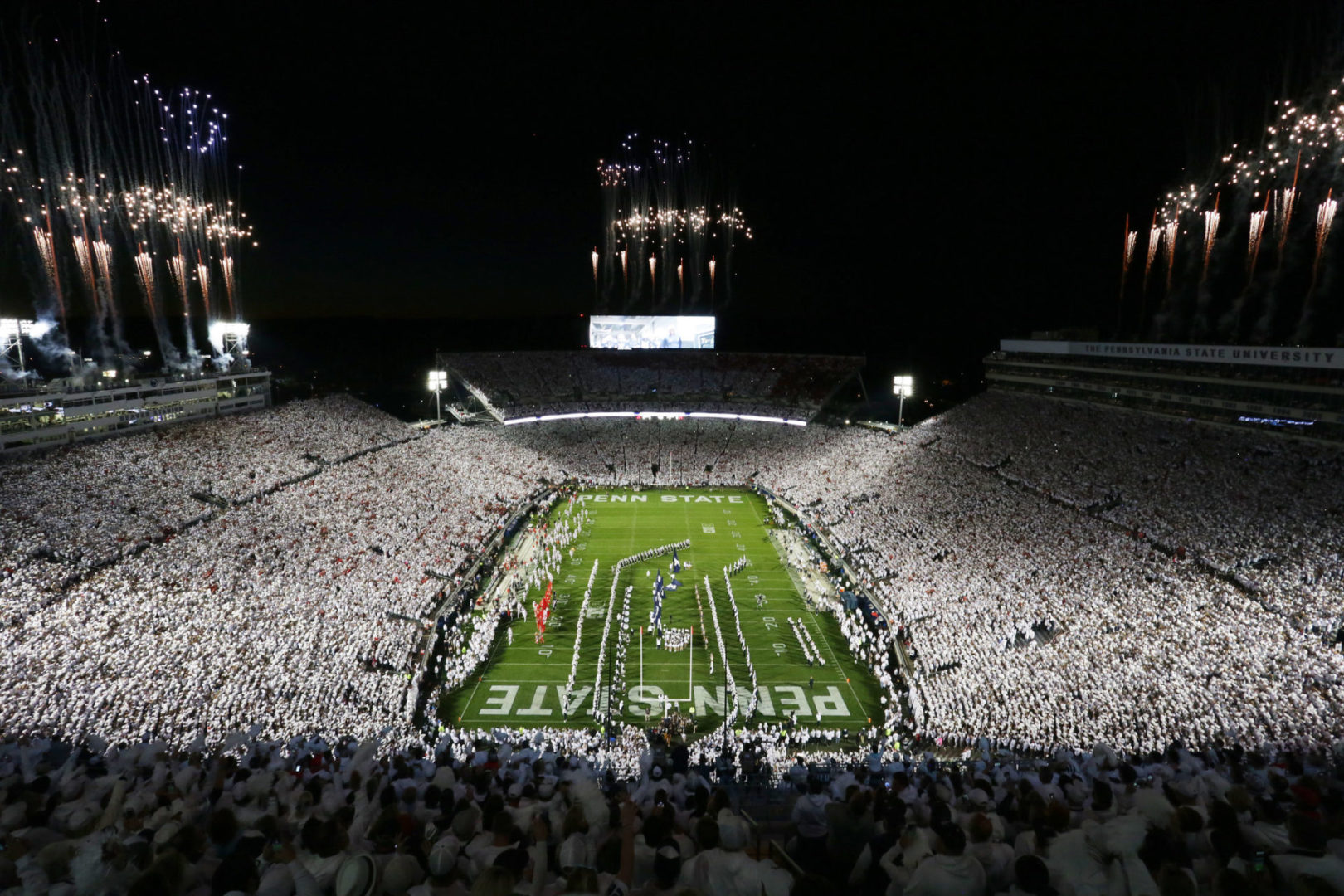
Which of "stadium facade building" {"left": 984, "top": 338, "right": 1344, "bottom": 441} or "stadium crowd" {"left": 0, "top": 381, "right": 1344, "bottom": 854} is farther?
"stadium facade building" {"left": 984, "top": 338, "right": 1344, "bottom": 441}

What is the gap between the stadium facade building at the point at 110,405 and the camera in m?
26.4

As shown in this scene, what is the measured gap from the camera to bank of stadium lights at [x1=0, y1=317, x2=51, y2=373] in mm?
31750

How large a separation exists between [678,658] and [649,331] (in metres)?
36.1

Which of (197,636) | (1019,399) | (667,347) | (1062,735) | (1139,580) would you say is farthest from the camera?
(667,347)

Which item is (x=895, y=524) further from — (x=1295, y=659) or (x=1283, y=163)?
(x=1283, y=163)

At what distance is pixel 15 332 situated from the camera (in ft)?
105

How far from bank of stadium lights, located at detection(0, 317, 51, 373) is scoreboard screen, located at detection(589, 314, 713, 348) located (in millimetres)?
30388

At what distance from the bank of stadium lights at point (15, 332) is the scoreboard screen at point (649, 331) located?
30388 mm

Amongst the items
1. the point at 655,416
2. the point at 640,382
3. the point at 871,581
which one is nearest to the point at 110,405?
the point at 655,416

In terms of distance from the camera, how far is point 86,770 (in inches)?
275

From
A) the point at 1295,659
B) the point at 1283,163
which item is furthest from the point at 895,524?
the point at 1283,163

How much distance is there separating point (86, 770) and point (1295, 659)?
19.5 meters

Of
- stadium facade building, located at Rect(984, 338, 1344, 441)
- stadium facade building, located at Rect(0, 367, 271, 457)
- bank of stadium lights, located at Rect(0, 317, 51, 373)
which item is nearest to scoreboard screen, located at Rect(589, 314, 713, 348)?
stadium facade building, located at Rect(984, 338, 1344, 441)

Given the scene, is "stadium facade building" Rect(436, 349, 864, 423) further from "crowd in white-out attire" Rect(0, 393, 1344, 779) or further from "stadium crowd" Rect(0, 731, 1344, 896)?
"stadium crowd" Rect(0, 731, 1344, 896)
